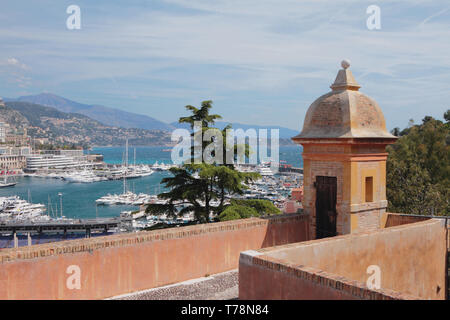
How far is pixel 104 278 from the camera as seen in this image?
7465mm

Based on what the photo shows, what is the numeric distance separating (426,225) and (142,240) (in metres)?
6.51

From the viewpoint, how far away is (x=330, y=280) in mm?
5027

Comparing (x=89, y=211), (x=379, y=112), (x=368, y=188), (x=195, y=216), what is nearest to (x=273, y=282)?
(x=368, y=188)

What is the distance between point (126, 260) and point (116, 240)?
451mm

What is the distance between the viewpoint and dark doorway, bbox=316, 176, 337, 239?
31.6ft

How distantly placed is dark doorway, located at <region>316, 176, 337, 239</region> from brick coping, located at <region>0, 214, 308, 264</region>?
0.93 metres

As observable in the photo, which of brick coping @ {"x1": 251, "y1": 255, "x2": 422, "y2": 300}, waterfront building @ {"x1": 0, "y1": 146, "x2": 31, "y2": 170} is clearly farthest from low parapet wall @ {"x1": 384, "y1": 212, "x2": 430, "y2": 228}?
waterfront building @ {"x1": 0, "y1": 146, "x2": 31, "y2": 170}

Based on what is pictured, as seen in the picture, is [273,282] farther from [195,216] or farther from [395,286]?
[195,216]

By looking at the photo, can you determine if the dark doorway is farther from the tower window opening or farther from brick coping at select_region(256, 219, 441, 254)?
brick coping at select_region(256, 219, 441, 254)

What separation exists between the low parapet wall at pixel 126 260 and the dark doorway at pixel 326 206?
3.48 feet

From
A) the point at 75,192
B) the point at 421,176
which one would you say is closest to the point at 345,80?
the point at 421,176

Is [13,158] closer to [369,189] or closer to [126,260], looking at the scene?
[126,260]

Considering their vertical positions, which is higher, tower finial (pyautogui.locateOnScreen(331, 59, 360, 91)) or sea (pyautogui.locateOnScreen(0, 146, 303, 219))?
tower finial (pyautogui.locateOnScreen(331, 59, 360, 91))

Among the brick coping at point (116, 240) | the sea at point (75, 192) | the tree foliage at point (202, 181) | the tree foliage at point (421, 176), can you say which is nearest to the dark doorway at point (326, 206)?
the brick coping at point (116, 240)
